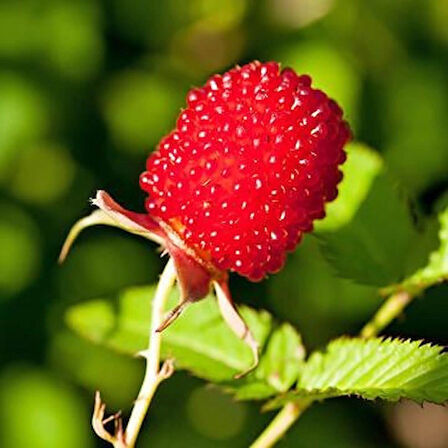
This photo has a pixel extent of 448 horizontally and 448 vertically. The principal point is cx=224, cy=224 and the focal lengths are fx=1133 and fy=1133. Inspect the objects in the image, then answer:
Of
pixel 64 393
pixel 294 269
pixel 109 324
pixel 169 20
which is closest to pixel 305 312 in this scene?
pixel 294 269

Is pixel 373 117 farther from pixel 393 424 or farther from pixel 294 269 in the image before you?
pixel 393 424

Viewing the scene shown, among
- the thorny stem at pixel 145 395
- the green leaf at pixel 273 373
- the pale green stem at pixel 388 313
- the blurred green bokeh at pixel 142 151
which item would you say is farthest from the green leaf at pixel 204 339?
the blurred green bokeh at pixel 142 151

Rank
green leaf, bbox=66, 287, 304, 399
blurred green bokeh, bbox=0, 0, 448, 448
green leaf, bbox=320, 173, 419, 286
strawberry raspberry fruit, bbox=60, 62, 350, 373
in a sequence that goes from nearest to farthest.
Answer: strawberry raspberry fruit, bbox=60, 62, 350, 373
green leaf, bbox=66, 287, 304, 399
green leaf, bbox=320, 173, 419, 286
blurred green bokeh, bbox=0, 0, 448, 448

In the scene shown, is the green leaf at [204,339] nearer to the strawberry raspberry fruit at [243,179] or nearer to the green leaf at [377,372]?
the green leaf at [377,372]

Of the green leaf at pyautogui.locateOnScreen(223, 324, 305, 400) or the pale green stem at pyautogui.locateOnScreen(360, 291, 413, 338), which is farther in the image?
the pale green stem at pyautogui.locateOnScreen(360, 291, 413, 338)

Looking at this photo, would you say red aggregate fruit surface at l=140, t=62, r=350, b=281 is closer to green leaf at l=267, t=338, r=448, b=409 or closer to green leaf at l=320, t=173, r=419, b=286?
green leaf at l=267, t=338, r=448, b=409

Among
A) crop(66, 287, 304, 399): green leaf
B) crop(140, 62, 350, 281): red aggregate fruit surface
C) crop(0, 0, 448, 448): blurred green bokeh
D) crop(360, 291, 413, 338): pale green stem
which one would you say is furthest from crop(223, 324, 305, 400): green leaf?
→ crop(0, 0, 448, 448): blurred green bokeh

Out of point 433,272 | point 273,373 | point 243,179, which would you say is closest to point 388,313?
point 433,272

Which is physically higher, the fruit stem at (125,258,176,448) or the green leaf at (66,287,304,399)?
the fruit stem at (125,258,176,448)
